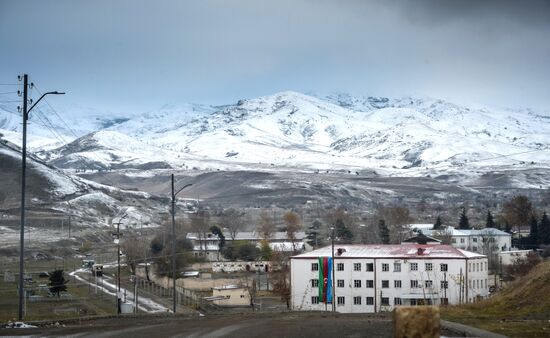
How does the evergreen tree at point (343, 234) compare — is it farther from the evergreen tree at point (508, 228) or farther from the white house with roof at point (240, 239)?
the evergreen tree at point (508, 228)

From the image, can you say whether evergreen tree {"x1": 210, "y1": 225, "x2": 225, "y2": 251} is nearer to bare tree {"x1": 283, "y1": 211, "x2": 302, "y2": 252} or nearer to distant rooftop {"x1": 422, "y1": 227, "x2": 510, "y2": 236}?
bare tree {"x1": 283, "y1": 211, "x2": 302, "y2": 252}

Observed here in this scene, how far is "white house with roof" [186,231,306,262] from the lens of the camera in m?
108

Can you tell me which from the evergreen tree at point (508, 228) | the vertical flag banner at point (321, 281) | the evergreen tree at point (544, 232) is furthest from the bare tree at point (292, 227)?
the vertical flag banner at point (321, 281)

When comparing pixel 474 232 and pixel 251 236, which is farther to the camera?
pixel 251 236

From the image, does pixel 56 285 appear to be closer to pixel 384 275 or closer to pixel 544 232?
pixel 384 275

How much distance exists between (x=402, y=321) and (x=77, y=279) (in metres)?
68.1

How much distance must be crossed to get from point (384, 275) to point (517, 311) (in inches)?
1538

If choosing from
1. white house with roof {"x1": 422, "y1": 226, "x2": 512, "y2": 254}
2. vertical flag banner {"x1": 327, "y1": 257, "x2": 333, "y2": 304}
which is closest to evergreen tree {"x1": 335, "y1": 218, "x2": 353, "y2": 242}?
white house with roof {"x1": 422, "y1": 226, "x2": 512, "y2": 254}

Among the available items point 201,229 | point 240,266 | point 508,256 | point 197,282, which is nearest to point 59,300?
point 197,282

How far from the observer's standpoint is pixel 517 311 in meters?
25.9

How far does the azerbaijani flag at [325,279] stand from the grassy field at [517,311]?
33873 millimetres

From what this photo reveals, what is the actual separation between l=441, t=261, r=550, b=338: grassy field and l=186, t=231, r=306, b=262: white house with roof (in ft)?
246

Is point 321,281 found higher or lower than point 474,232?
lower

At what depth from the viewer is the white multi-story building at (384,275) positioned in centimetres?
6284
